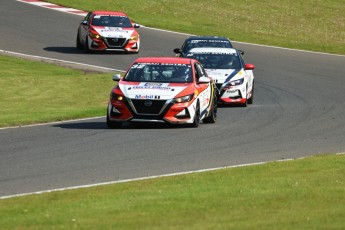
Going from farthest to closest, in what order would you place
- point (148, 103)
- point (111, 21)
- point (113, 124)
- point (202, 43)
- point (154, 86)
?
point (111, 21), point (202, 43), point (154, 86), point (113, 124), point (148, 103)

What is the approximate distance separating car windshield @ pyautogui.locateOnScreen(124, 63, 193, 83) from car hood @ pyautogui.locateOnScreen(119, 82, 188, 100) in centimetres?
40

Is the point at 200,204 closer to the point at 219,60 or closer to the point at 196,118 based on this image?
the point at 196,118

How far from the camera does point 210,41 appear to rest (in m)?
31.3

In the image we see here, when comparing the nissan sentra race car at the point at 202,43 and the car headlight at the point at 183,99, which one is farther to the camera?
the nissan sentra race car at the point at 202,43

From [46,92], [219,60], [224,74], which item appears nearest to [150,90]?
[224,74]

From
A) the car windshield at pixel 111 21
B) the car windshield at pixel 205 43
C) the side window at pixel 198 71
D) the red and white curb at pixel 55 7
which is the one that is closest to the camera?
the side window at pixel 198 71

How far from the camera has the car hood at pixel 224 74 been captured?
1007 inches

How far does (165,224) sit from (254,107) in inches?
591

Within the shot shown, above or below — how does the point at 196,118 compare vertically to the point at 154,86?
below

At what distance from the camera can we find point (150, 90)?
65.6 ft

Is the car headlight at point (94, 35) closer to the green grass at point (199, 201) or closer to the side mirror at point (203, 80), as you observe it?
the green grass at point (199, 201)

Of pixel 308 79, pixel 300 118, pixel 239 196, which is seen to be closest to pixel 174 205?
pixel 239 196

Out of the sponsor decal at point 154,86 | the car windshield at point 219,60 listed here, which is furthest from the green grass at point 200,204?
the car windshield at point 219,60

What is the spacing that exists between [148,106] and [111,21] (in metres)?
18.8
